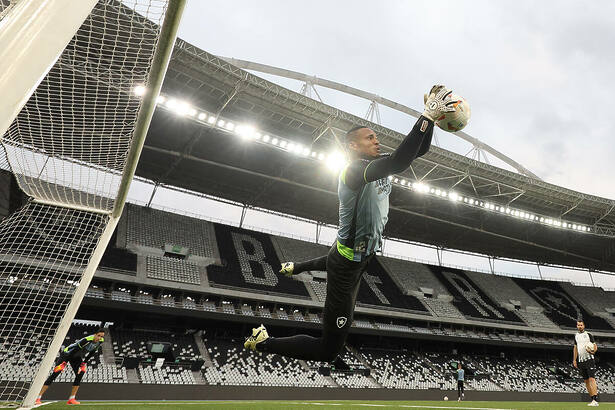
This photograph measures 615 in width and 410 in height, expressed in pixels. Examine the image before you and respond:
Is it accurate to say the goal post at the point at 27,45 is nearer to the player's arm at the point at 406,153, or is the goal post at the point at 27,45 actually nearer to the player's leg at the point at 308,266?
the player's arm at the point at 406,153

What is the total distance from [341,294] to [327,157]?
18888mm

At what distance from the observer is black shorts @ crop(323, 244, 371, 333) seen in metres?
2.68

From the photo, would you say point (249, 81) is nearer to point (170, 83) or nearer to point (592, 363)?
point (170, 83)

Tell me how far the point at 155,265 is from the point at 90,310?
11.8 ft

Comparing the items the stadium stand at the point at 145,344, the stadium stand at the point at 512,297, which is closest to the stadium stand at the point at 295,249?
the stadium stand at the point at 145,344

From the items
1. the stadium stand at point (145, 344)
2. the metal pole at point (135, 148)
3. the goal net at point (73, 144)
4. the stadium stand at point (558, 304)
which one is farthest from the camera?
the stadium stand at point (558, 304)

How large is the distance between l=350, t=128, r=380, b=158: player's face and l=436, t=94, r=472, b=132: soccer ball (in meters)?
0.58

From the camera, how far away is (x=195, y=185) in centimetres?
2461

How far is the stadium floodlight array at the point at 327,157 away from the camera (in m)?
17.5

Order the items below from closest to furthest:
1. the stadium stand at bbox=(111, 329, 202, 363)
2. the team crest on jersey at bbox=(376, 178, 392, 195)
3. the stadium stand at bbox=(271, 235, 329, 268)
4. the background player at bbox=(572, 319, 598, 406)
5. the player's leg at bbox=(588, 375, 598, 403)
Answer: the team crest on jersey at bbox=(376, 178, 392, 195) → the player's leg at bbox=(588, 375, 598, 403) → the background player at bbox=(572, 319, 598, 406) → the stadium stand at bbox=(111, 329, 202, 363) → the stadium stand at bbox=(271, 235, 329, 268)

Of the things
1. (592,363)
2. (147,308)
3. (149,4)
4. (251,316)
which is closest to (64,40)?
(149,4)

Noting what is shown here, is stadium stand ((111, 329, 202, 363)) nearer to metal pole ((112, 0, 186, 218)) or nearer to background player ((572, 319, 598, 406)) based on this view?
metal pole ((112, 0, 186, 218))

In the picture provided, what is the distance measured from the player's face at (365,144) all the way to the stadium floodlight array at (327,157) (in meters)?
14.7

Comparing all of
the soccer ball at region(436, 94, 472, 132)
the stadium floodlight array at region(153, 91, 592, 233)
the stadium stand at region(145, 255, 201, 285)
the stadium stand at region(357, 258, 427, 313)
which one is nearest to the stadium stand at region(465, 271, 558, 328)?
the stadium floodlight array at region(153, 91, 592, 233)
